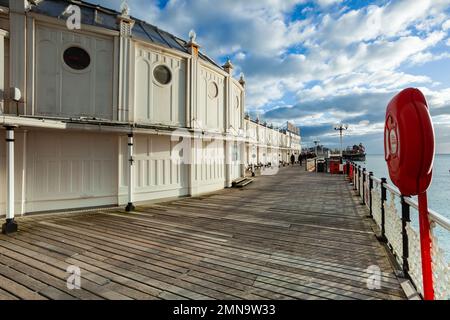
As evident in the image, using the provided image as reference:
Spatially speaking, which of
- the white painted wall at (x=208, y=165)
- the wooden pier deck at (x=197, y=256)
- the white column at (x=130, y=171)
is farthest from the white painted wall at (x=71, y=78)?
the white painted wall at (x=208, y=165)

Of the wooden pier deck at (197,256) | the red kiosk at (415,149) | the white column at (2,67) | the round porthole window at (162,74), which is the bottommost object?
the wooden pier deck at (197,256)

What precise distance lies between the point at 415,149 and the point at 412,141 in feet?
0.24

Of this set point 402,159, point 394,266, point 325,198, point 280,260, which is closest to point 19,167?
point 280,260

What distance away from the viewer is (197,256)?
3.83 metres

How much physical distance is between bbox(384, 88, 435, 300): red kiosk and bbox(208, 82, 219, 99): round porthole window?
918 centimetres

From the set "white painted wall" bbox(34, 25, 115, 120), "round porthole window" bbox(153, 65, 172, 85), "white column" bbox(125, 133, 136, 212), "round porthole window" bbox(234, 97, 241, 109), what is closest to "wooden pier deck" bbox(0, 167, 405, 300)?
"white column" bbox(125, 133, 136, 212)

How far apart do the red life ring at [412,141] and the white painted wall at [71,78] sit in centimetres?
775

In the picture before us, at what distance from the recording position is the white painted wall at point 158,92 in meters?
8.02

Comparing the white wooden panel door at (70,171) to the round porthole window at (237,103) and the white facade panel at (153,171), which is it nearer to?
the white facade panel at (153,171)

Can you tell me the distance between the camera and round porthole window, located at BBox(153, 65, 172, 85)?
8.49 m

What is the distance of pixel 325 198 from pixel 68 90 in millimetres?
9993

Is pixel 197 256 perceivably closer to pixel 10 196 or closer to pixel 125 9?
pixel 10 196

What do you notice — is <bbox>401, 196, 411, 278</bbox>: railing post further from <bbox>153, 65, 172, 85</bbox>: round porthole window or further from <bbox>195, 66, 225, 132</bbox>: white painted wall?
<bbox>153, 65, 172, 85</bbox>: round porthole window

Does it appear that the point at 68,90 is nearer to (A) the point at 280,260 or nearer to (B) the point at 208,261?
(B) the point at 208,261
